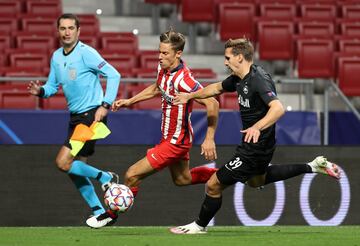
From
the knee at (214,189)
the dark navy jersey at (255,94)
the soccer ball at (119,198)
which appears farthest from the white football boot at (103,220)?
the dark navy jersey at (255,94)

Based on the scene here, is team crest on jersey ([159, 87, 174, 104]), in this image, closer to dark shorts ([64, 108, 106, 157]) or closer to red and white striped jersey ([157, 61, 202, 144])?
red and white striped jersey ([157, 61, 202, 144])

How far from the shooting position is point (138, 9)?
1883 cm

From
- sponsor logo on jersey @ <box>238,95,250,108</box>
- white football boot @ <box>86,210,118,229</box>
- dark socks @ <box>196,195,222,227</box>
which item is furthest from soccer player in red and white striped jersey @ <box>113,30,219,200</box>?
dark socks @ <box>196,195,222,227</box>

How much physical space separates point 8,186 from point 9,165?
8.9 inches

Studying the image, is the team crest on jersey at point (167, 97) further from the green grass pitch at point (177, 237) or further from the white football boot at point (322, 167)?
the white football boot at point (322, 167)

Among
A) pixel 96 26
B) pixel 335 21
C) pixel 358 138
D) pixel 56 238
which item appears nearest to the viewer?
pixel 56 238

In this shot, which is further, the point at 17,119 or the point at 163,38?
the point at 17,119

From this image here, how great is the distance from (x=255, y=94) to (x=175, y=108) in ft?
3.26

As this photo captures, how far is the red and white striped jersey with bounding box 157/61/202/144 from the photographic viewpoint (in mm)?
9977

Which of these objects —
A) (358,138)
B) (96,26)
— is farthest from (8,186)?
(96,26)

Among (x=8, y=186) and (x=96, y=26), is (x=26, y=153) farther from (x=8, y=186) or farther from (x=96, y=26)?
(x=96, y=26)

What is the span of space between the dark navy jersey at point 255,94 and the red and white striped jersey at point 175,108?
50 centimetres

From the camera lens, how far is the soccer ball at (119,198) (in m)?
9.84

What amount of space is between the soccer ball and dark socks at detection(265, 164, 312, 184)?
1265mm
